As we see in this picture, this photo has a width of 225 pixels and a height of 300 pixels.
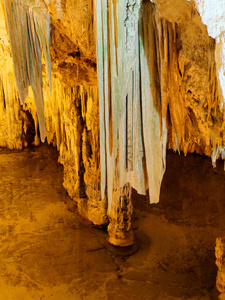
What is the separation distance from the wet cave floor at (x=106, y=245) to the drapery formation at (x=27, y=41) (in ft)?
6.53

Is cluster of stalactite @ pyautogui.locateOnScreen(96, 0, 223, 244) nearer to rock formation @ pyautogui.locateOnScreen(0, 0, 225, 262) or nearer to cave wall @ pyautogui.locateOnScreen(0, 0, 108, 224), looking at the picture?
rock formation @ pyautogui.locateOnScreen(0, 0, 225, 262)

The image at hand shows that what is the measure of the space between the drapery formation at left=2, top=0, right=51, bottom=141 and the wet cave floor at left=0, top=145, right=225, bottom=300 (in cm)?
199

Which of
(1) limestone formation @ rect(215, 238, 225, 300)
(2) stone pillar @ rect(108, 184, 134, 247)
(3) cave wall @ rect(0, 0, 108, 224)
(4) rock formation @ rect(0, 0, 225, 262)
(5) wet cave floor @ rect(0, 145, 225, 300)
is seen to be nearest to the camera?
(4) rock formation @ rect(0, 0, 225, 262)

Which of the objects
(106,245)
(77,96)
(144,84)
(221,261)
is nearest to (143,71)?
(144,84)

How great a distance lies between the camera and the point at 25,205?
18.1 ft

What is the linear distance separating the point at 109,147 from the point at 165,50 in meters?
0.86

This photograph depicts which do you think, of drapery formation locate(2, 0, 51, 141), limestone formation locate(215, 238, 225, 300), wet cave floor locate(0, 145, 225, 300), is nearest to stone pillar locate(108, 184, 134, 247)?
wet cave floor locate(0, 145, 225, 300)

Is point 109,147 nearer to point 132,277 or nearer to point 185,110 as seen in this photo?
point 185,110

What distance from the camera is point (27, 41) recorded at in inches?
126

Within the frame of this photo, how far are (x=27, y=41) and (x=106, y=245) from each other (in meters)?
2.88

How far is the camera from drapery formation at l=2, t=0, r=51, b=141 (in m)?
3.11

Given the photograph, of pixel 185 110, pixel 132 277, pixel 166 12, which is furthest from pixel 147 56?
pixel 132 277

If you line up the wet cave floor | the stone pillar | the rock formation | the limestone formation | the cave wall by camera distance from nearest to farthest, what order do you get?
the rock formation < the limestone formation < the cave wall < the wet cave floor < the stone pillar

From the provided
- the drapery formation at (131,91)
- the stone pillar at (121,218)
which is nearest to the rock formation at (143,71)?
the drapery formation at (131,91)
